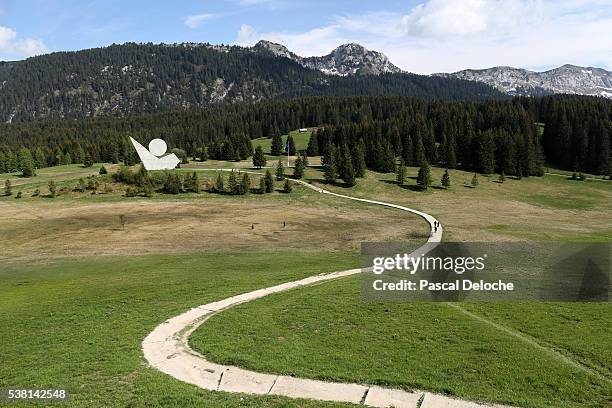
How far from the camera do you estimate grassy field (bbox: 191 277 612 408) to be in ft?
53.7

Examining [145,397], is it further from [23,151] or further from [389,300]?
[23,151]

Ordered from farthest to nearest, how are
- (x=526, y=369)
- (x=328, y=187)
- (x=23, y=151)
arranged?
(x=23, y=151) < (x=328, y=187) < (x=526, y=369)

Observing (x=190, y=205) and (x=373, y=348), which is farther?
(x=190, y=205)

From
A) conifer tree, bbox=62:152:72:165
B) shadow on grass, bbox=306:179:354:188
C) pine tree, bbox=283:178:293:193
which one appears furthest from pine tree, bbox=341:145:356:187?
conifer tree, bbox=62:152:72:165

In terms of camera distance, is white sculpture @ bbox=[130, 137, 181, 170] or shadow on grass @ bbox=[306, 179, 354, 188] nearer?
shadow on grass @ bbox=[306, 179, 354, 188]

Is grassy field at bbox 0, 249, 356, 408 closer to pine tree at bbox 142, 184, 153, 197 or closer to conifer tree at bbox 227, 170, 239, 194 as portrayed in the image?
conifer tree at bbox 227, 170, 239, 194

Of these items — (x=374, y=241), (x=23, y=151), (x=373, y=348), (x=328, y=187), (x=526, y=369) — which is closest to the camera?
(x=526, y=369)

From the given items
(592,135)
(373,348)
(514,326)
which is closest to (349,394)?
(373,348)

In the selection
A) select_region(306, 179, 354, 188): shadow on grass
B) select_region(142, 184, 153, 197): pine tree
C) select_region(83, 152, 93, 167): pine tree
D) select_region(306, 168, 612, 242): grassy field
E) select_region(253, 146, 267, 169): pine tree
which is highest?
select_region(83, 152, 93, 167): pine tree

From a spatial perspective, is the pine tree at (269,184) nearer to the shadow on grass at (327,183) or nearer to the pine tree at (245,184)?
the pine tree at (245,184)

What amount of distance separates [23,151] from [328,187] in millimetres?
127050

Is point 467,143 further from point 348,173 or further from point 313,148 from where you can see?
point 313,148

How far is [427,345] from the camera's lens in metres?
20.1

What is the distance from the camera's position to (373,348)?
1994 centimetres
